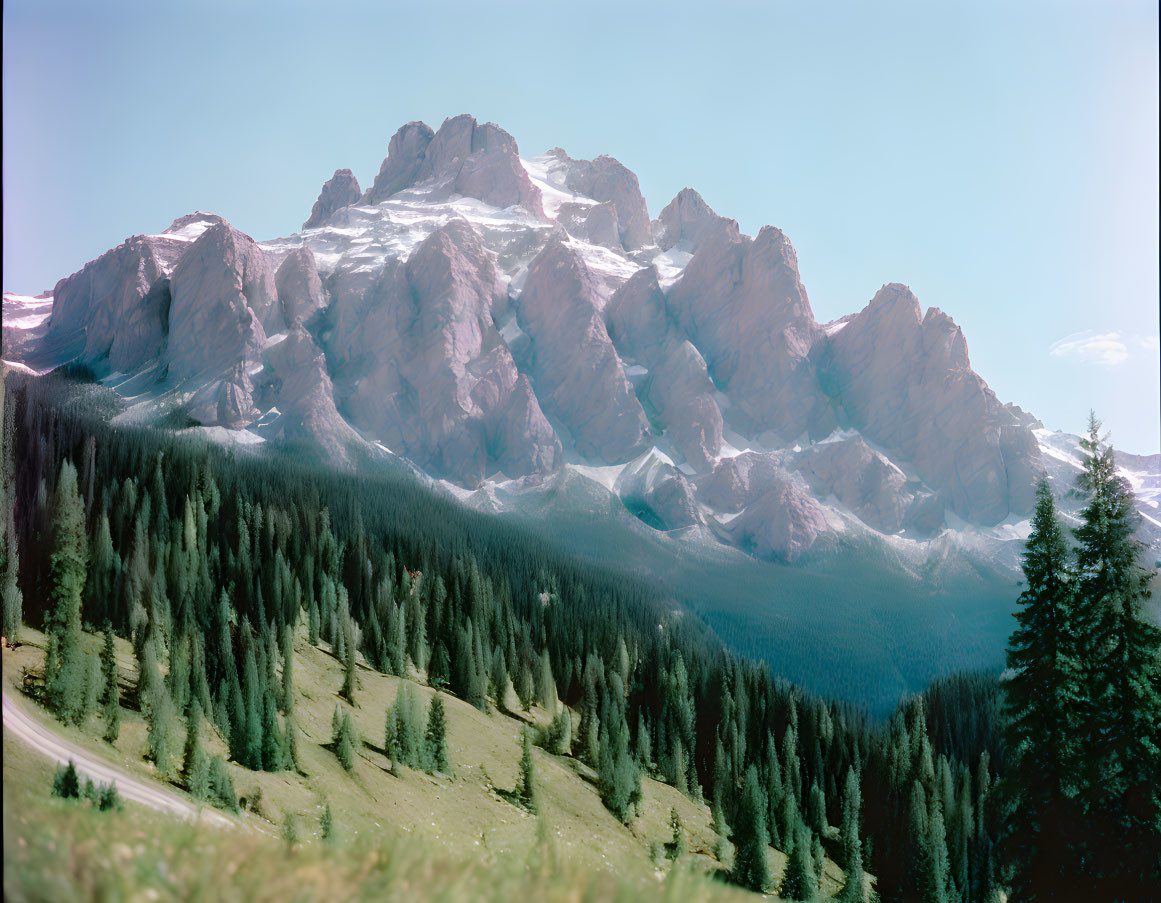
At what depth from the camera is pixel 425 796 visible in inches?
1519

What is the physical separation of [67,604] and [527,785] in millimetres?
26946

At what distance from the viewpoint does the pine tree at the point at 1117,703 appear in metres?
23.1

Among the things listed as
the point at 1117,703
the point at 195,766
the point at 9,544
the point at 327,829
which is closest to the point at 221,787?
the point at 195,766

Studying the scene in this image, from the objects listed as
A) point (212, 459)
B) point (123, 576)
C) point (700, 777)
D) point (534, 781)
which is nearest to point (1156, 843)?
point (534, 781)

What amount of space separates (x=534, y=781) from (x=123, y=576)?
1202 inches

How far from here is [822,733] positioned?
7869cm

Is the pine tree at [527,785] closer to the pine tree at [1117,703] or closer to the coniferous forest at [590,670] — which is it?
the coniferous forest at [590,670]

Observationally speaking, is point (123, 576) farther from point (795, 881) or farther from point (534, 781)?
point (795, 881)

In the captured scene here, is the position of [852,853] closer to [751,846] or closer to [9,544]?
[751,846]

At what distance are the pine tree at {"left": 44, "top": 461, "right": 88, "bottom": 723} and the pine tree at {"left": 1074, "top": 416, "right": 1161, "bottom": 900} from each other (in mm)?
37123

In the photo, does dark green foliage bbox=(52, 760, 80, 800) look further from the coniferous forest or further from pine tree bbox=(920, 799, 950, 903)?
pine tree bbox=(920, 799, 950, 903)

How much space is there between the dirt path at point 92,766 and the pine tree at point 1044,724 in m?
26.8

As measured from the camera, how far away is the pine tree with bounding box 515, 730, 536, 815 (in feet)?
136

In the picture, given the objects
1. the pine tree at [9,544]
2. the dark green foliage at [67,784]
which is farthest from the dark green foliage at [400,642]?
the dark green foliage at [67,784]
